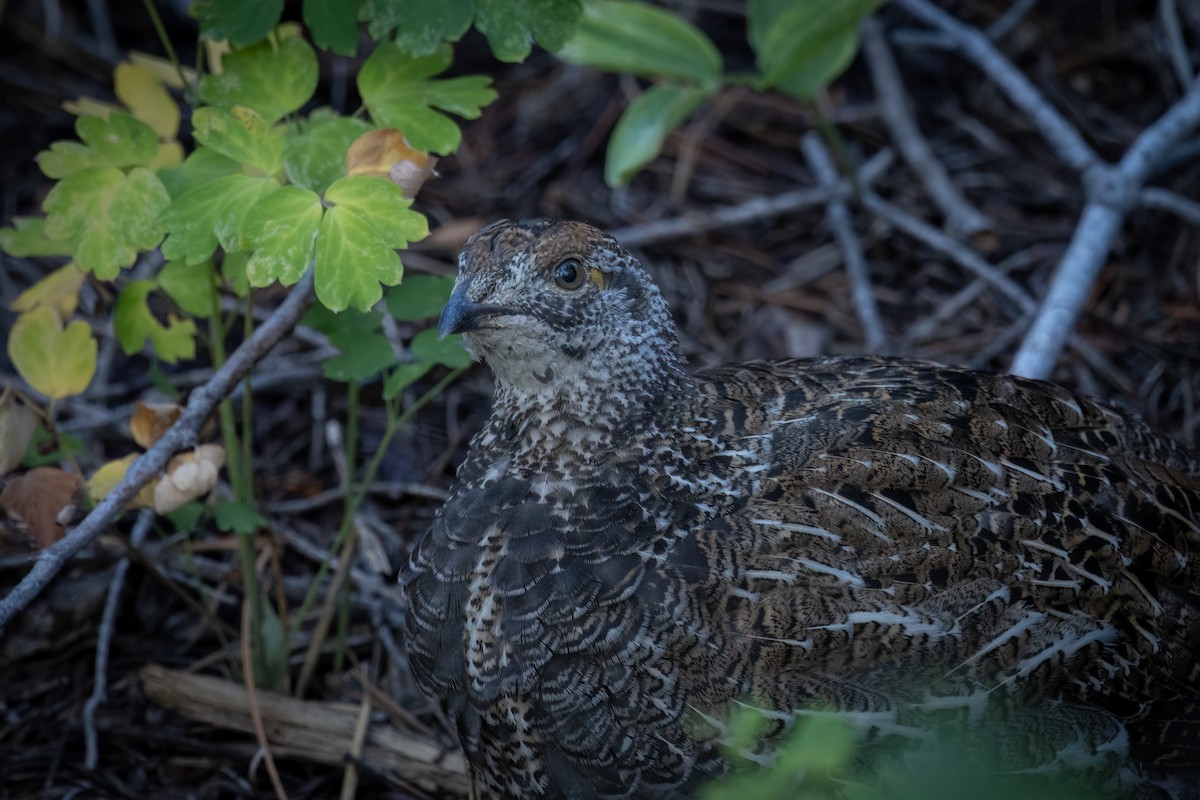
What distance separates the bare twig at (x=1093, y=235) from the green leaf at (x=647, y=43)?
162 centimetres

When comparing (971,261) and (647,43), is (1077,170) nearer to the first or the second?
(971,261)

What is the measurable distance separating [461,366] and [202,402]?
2.43 feet

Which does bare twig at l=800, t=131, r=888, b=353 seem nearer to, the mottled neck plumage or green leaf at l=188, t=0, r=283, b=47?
the mottled neck plumage

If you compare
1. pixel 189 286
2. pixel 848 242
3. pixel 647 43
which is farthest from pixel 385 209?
pixel 848 242

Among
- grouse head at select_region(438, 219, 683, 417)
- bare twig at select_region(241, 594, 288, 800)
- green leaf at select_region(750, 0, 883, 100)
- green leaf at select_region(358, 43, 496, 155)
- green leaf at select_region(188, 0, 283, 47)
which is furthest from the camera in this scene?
green leaf at select_region(750, 0, 883, 100)

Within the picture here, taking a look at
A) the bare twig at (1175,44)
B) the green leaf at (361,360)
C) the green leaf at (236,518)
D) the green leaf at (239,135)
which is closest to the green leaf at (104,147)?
the green leaf at (239,135)

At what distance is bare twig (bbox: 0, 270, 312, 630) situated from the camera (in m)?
2.99

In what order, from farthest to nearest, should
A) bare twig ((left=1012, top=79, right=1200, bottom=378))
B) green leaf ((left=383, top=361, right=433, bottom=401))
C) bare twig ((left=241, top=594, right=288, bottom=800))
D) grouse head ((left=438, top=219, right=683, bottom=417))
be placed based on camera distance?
bare twig ((left=1012, top=79, right=1200, bottom=378))
bare twig ((left=241, top=594, right=288, bottom=800))
green leaf ((left=383, top=361, right=433, bottom=401))
grouse head ((left=438, top=219, right=683, bottom=417))

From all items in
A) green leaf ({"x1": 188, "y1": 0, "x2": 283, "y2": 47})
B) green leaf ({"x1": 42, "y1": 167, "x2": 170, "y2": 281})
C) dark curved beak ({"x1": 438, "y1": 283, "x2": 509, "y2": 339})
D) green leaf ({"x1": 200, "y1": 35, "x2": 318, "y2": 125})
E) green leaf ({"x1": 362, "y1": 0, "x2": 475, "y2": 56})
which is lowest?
green leaf ({"x1": 42, "y1": 167, "x2": 170, "y2": 281})

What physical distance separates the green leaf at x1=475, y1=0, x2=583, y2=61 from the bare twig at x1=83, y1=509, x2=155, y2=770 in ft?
5.88

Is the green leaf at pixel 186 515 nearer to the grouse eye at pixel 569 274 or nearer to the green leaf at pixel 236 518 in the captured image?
the green leaf at pixel 236 518

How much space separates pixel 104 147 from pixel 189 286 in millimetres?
523

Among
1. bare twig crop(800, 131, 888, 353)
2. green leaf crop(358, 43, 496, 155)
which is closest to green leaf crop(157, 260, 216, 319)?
green leaf crop(358, 43, 496, 155)

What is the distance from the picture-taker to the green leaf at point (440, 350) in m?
3.30
